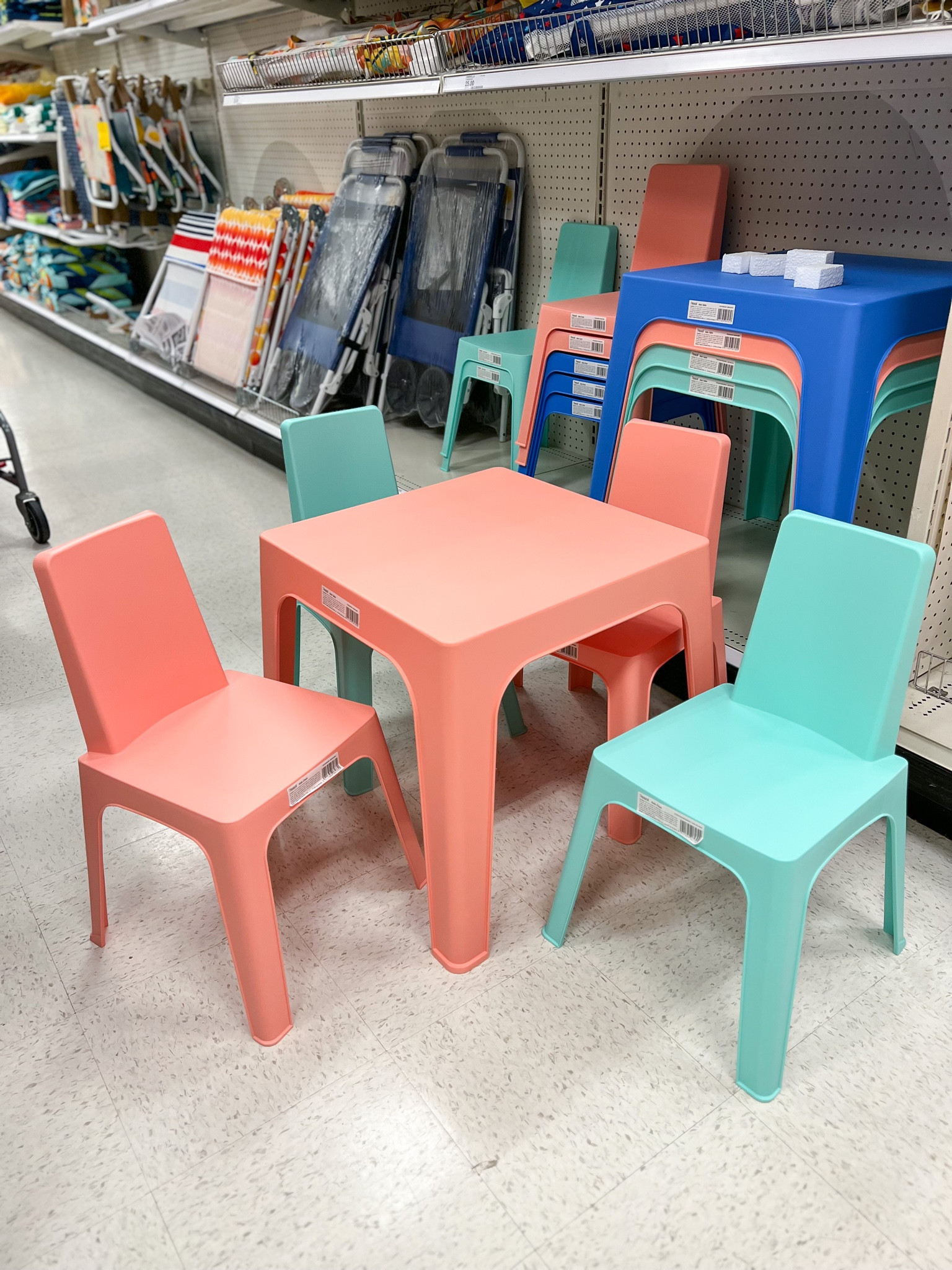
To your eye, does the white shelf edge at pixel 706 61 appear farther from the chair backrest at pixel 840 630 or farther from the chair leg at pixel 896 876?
the chair leg at pixel 896 876

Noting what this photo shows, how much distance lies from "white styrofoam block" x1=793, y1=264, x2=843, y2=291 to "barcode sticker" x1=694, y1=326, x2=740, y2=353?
6.8 inches

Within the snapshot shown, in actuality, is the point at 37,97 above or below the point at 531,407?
above

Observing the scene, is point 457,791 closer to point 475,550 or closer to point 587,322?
point 475,550

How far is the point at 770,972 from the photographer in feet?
4.45

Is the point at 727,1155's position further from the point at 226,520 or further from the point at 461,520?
the point at 226,520

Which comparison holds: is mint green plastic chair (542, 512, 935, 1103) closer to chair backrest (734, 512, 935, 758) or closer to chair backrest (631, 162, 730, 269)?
chair backrest (734, 512, 935, 758)

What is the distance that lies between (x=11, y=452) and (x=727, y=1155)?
319cm

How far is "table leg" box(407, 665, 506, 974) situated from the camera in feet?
4.88

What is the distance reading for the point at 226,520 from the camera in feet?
12.4

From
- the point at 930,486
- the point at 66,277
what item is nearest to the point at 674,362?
the point at 930,486

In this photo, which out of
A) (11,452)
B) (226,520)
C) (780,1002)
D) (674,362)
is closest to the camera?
(780,1002)

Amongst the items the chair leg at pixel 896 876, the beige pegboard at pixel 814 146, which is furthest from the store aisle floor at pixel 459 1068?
the beige pegboard at pixel 814 146

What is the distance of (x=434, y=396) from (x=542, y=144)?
3.54 ft

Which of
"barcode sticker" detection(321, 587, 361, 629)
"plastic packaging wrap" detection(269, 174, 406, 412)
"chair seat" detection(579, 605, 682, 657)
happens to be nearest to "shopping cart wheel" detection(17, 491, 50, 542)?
"plastic packaging wrap" detection(269, 174, 406, 412)
